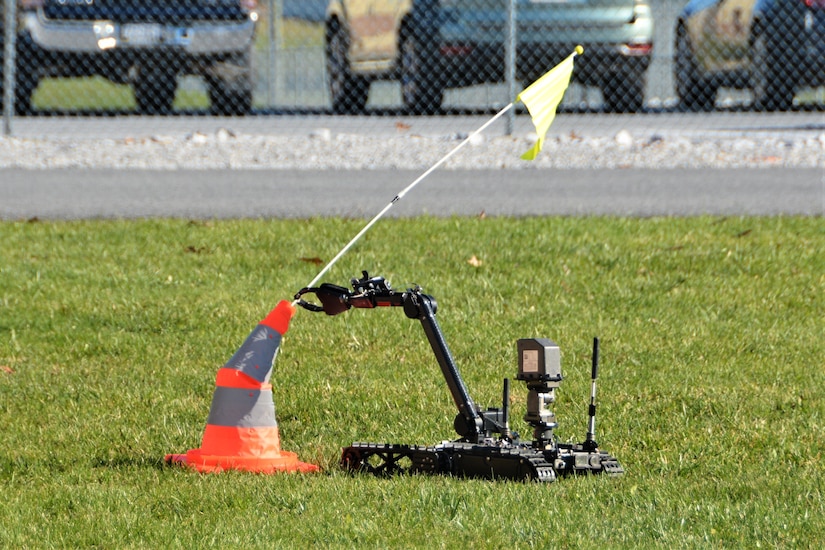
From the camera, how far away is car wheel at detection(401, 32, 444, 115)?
1425cm

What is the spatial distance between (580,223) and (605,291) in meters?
1.44

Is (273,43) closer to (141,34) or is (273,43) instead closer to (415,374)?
(141,34)

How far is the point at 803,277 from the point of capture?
7.47 m

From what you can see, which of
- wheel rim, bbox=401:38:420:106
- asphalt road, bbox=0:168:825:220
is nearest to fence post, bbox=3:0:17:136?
asphalt road, bbox=0:168:825:220

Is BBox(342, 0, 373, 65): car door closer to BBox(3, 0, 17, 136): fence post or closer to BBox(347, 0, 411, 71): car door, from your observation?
BBox(347, 0, 411, 71): car door

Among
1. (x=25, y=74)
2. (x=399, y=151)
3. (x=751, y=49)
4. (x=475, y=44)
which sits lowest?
(x=399, y=151)

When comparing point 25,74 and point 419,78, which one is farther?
point 25,74

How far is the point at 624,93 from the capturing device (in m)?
14.9

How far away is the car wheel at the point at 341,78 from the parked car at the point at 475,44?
0.01m

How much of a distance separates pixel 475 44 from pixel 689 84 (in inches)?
123

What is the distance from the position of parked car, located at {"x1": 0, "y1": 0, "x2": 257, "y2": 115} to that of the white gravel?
43.2 inches

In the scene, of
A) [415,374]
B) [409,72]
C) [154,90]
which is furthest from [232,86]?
[415,374]

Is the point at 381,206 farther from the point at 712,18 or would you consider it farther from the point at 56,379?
the point at 712,18

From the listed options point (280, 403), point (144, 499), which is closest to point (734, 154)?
point (280, 403)
